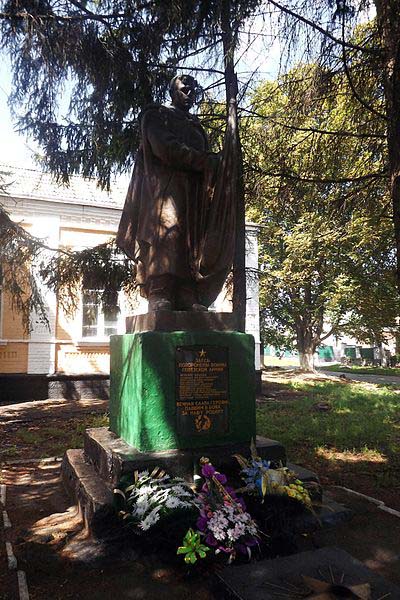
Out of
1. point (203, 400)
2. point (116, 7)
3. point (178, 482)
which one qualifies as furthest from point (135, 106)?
point (178, 482)

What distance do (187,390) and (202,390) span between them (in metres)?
0.12

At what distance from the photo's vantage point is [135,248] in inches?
161

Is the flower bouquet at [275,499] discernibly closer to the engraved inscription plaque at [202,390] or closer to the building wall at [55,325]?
the engraved inscription plaque at [202,390]

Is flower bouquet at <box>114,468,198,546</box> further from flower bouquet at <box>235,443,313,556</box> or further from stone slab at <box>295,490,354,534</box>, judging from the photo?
stone slab at <box>295,490,354,534</box>

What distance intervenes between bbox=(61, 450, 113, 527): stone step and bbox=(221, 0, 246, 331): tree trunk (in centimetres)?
170

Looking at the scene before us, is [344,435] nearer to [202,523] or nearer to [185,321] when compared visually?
[185,321]

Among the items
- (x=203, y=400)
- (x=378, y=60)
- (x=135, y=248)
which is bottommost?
(x=203, y=400)

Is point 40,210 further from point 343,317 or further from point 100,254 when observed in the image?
point 343,317

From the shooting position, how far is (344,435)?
6.46m

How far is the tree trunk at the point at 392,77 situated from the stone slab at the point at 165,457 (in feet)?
6.62

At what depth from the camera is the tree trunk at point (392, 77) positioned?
3504mm

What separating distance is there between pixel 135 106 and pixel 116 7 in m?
1.89

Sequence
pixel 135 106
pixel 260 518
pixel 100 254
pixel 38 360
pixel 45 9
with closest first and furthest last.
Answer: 1. pixel 260 518
2. pixel 45 9
3. pixel 135 106
4. pixel 100 254
5. pixel 38 360

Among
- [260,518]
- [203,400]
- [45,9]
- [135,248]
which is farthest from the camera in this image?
[45,9]
